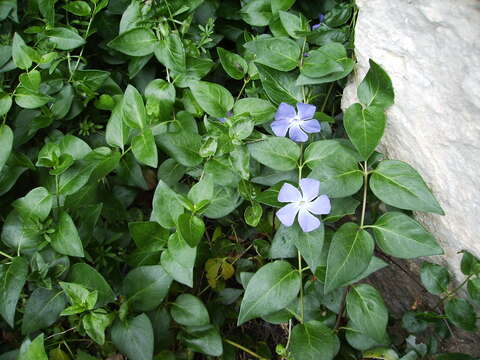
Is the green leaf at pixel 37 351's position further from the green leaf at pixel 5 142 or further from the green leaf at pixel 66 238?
the green leaf at pixel 5 142

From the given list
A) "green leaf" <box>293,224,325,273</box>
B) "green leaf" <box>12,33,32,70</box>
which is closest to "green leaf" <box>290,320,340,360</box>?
"green leaf" <box>293,224,325,273</box>

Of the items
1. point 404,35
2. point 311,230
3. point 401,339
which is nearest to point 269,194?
point 311,230

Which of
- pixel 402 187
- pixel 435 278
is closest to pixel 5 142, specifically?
pixel 402 187

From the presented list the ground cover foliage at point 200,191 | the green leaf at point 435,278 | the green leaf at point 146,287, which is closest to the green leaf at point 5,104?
the ground cover foliage at point 200,191

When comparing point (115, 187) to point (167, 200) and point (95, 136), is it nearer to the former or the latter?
point (95, 136)

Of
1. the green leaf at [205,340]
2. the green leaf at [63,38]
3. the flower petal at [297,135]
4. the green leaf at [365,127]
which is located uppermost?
the green leaf at [365,127]

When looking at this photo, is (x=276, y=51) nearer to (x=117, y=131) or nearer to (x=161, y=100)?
(x=161, y=100)

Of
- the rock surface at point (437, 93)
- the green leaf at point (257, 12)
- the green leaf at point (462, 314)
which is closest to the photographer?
the rock surface at point (437, 93)
